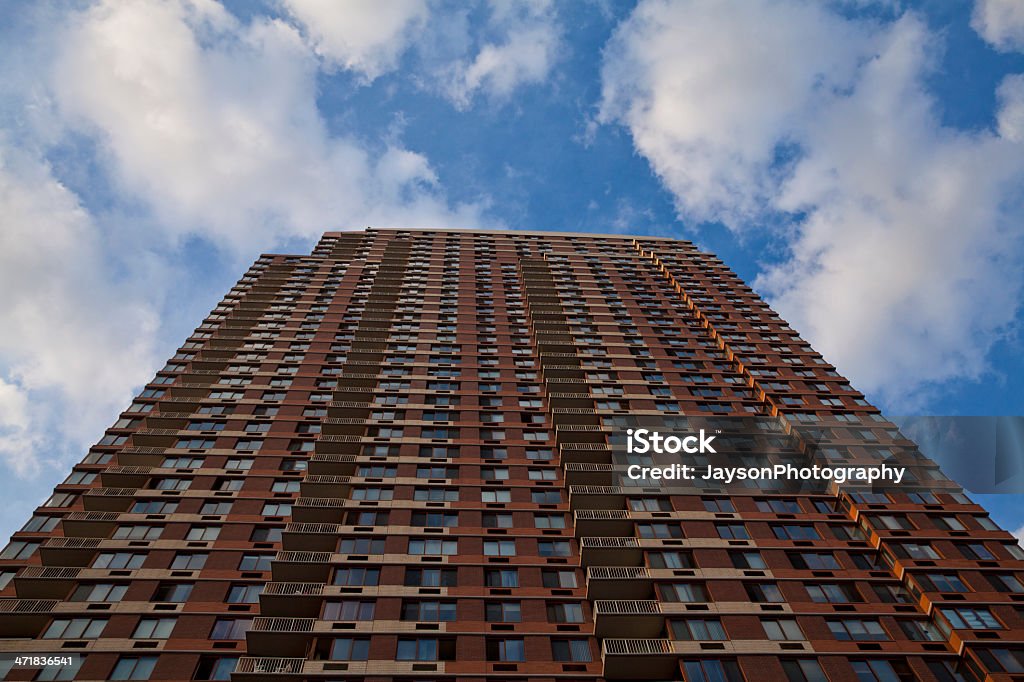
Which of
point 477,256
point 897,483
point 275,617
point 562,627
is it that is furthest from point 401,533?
point 477,256

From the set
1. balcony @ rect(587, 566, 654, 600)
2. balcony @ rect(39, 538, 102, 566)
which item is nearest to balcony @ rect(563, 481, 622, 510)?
balcony @ rect(587, 566, 654, 600)

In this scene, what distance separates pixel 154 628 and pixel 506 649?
810 inches

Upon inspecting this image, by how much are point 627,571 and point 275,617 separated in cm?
2159

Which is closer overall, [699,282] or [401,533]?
[401,533]

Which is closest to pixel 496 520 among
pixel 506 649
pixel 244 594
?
pixel 506 649

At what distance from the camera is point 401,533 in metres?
44.6

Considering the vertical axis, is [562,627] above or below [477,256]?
below

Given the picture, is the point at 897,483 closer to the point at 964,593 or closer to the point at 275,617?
the point at 964,593

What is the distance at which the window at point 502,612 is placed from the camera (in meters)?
39.2

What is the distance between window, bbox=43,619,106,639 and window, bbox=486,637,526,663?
22.5 meters

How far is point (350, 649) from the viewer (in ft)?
120

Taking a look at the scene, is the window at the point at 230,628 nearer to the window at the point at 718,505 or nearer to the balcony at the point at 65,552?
the balcony at the point at 65,552

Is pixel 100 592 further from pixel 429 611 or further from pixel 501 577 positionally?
pixel 501 577

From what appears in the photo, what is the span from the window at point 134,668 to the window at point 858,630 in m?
38.4
